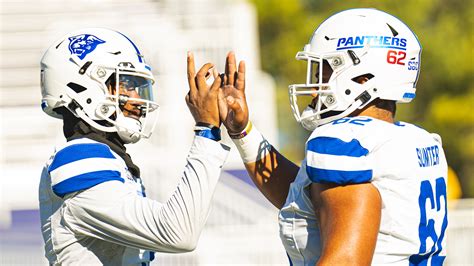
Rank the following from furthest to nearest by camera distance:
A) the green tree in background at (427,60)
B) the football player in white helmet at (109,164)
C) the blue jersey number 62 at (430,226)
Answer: the green tree in background at (427,60) < the football player in white helmet at (109,164) < the blue jersey number 62 at (430,226)

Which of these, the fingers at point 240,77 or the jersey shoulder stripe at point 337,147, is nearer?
the jersey shoulder stripe at point 337,147

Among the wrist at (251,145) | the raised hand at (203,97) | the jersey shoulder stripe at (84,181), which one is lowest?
the wrist at (251,145)

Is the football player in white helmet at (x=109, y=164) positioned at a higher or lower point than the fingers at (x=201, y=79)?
lower

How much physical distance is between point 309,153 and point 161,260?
5.75 m

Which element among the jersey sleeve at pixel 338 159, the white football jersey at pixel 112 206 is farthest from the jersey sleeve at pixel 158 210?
the jersey sleeve at pixel 338 159

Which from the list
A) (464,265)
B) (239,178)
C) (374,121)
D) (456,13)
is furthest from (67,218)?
(456,13)

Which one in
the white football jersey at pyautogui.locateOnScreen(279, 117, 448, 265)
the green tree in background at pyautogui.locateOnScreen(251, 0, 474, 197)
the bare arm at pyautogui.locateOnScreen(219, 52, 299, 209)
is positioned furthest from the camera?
the green tree in background at pyautogui.locateOnScreen(251, 0, 474, 197)

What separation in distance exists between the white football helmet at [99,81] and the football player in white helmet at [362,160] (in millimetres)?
354

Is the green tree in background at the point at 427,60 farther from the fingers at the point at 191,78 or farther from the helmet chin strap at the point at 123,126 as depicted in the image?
the fingers at the point at 191,78

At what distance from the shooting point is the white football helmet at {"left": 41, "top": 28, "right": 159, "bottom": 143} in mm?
3609

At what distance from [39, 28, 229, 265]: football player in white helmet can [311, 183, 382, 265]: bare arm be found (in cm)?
47

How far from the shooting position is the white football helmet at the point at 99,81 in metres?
3.61

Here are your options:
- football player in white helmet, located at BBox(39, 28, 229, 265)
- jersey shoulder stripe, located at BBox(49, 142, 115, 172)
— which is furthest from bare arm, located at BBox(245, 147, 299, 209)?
jersey shoulder stripe, located at BBox(49, 142, 115, 172)

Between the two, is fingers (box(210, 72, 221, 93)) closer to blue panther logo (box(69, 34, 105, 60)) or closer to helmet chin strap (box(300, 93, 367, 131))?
helmet chin strap (box(300, 93, 367, 131))
